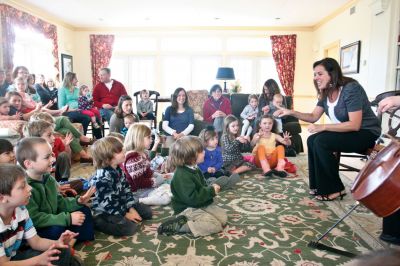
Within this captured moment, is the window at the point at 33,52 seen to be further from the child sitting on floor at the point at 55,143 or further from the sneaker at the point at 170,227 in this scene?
the sneaker at the point at 170,227

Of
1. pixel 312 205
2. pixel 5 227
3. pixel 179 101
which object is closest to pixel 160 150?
pixel 179 101

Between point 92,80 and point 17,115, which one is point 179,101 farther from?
point 92,80

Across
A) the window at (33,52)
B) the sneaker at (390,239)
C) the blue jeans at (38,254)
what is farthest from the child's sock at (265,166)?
the window at (33,52)

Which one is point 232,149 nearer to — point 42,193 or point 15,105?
point 42,193

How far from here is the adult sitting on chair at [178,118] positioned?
4.50 metres

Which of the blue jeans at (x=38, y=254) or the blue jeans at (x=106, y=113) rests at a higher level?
the blue jeans at (x=106, y=113)

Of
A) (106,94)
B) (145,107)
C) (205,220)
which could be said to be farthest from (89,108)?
(205,220)

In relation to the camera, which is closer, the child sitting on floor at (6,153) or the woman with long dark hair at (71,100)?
the child sitting on floor at (6,153)

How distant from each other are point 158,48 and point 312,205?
24.3 ft

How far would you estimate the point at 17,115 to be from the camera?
379 cm

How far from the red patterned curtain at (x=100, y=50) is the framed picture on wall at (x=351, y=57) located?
231 inches

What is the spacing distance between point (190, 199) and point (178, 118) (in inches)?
93.2

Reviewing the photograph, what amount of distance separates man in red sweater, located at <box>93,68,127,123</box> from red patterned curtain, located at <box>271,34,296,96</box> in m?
A: 4.93

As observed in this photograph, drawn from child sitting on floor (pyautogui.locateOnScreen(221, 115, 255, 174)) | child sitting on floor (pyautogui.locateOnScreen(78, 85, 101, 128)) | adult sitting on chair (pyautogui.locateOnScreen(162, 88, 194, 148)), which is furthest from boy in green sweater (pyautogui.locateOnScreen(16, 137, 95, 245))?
child sitting on floor (pyautogui.locateOnScreen(78, 85, 101, 128))
